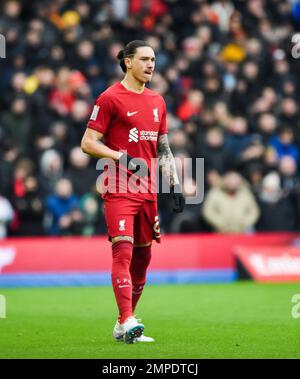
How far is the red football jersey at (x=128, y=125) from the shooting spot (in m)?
10.8

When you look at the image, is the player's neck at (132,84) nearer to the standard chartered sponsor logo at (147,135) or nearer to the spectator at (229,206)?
the standard chartered sponsor logo at (147,135)

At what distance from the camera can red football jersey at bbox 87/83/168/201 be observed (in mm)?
10789

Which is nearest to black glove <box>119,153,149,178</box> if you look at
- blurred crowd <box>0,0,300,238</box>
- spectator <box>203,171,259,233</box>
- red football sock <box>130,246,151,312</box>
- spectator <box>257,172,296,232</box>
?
red football sock <box>130,246,151,312</box>

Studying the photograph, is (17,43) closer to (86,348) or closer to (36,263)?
(36,263)

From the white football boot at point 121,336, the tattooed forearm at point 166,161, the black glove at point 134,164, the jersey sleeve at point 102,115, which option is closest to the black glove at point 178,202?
the tattooed forearm at point 166,161

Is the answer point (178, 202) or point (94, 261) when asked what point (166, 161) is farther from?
point (94, 261)

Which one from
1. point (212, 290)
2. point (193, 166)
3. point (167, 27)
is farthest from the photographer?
point (167, 27)

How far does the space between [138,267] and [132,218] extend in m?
0.64

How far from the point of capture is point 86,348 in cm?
995

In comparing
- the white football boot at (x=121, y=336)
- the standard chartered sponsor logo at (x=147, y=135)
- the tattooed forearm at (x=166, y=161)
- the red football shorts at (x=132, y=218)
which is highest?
the standard chartered sponsor logo at (x=147, y=135)

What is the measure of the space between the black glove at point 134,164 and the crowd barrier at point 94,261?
8186 mm

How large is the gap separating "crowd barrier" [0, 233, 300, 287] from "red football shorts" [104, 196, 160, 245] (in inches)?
315
